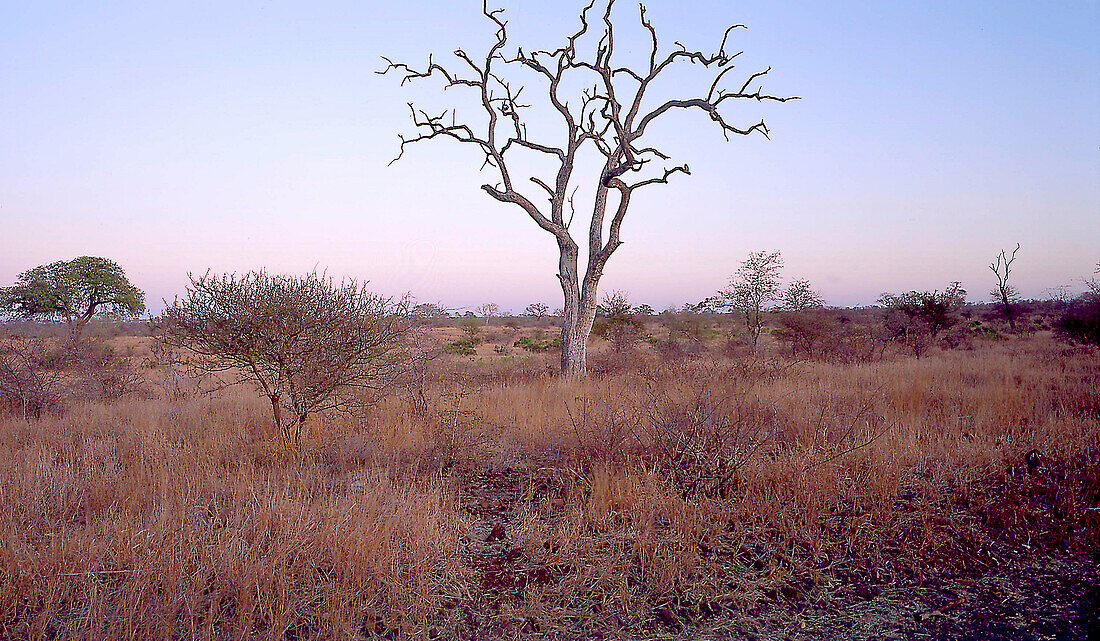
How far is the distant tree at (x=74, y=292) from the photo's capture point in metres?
30.2

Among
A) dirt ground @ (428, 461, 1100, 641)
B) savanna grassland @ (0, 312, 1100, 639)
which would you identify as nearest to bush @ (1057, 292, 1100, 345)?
savanna grassland @ (0, 312, 1100, 639)

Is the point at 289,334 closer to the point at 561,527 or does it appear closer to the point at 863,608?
the point at 561,527

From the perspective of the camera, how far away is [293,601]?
376 centimetres

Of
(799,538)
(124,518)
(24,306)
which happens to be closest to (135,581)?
(124,518)

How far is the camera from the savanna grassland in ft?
12.3

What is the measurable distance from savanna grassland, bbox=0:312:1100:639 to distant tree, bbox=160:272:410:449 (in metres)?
0.69

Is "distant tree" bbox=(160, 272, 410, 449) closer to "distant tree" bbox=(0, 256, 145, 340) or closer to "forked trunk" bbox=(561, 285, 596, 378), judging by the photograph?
"forked trunk" bbox=(561, 285, 596, 378)

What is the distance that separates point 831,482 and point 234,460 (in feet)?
19.7

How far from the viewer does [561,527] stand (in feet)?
16.0

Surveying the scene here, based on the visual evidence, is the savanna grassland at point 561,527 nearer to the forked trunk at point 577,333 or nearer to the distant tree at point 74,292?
the forked trunk at point 577,333

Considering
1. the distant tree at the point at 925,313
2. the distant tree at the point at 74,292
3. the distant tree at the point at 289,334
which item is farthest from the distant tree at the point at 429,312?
the distant tree at the point at 74,292

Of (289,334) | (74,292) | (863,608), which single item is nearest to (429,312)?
(289,334)

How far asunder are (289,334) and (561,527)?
4.06 meters

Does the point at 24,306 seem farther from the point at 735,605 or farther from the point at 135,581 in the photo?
the point at 735,605
